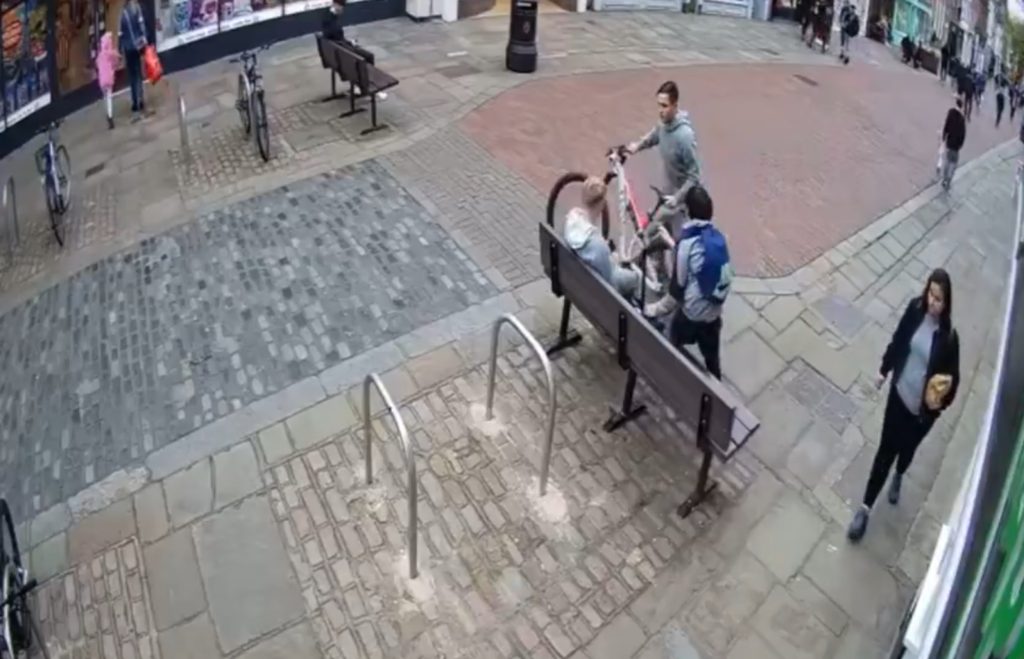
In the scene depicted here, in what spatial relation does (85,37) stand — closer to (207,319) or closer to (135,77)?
(135,77)

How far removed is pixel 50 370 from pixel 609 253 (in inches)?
178

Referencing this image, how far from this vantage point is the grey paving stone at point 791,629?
5.44 meters

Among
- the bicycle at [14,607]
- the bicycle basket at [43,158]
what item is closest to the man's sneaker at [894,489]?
the bicycle at [14,607]

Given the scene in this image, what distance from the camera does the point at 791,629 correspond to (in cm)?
555

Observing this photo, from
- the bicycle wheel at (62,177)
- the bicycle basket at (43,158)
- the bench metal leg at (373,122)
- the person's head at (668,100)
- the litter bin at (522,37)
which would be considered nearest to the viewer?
the person's head at (668,100)

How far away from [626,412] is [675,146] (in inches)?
84.9

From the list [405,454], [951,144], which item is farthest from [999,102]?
[405,454]

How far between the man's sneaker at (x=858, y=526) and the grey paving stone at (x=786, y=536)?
0.17 m

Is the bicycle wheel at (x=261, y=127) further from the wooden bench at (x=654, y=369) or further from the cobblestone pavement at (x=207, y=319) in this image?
the wooden bench at (x=654, y=369)

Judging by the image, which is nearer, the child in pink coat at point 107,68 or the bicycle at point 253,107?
the bicycle at point 253,107

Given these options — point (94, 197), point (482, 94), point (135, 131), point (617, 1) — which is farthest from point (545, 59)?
point (94, 197)

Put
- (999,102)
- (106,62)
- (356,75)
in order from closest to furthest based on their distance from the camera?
(356,75) → (106,62) → (999,102)

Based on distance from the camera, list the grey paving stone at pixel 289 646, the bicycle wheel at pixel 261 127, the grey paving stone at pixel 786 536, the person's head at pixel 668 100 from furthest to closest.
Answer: the bicycle wheel at pixel 261 127
the person's head at pixel 668 100
the grey paving stone at pixel 786 536
the grey paving stone at pixel 289 646

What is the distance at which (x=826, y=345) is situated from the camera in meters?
7.97
